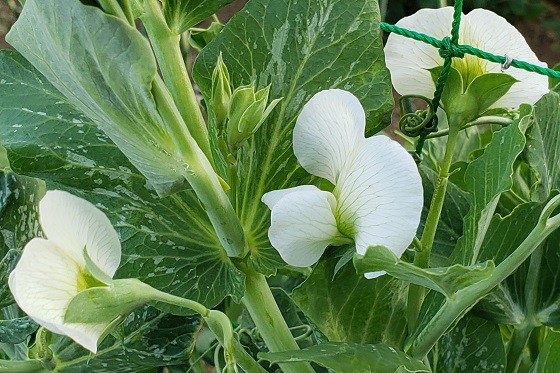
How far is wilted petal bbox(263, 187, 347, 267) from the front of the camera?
0.30 m

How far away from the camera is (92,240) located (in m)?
0.30

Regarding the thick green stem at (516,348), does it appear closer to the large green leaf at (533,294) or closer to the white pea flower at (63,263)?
the large green leaf at (533,294)

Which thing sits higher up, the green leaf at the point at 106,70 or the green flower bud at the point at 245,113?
the green leaf at the point at 106,70

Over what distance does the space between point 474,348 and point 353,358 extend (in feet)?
0.39

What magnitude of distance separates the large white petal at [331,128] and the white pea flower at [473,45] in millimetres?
92

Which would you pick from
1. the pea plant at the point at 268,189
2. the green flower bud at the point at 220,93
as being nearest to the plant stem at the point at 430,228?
the pea plant at the point at 268,189

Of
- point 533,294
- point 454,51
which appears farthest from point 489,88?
point 533,294

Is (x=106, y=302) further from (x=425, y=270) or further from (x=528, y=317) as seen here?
(x=528, y=317)

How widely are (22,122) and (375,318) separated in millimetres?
198

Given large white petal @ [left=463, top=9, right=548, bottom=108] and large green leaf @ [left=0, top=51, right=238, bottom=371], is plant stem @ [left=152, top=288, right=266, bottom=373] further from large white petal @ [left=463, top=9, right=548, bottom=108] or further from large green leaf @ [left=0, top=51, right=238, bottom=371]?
large white petal @ [left=463, top=9, right=548, bottom=108]

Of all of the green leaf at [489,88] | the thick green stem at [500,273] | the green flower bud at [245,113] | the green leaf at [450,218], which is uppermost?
the green flower bud at [245,113]

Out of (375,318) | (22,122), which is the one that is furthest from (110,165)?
(375,318)

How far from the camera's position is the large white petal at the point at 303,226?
0.97ft

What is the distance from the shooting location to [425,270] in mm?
285
